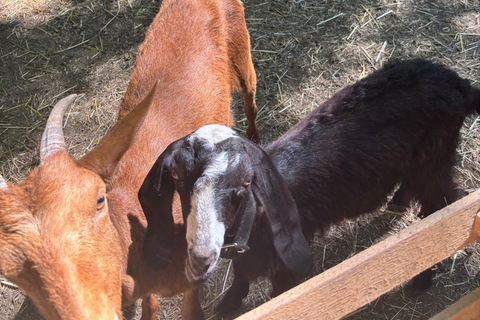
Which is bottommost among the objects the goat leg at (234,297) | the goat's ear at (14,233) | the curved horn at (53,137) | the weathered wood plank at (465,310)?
the goat leg at (234,297)

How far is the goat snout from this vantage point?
2.29 metres

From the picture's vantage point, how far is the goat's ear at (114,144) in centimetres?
225

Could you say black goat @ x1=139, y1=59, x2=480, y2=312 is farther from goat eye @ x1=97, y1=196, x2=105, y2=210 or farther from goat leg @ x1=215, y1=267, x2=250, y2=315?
goat eye @ x1=97, y1=196, x2=105, y2=210

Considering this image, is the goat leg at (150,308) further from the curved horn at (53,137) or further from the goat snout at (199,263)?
the curved horn at (53,137)

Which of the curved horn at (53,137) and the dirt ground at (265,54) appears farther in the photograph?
the dirt ground at (265,54)

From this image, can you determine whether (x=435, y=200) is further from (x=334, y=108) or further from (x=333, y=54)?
(x=333, y=54)

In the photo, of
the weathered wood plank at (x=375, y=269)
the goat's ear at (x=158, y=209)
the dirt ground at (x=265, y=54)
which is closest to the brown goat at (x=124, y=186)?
the goat's ear at (x=158, y=209)

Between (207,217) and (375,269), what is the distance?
962mm

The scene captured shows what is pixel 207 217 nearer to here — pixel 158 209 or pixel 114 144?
pixel 158 209

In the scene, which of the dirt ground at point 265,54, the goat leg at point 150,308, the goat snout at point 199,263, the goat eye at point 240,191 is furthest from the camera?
the dirt ground at point 265,54

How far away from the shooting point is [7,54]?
17.6 feet

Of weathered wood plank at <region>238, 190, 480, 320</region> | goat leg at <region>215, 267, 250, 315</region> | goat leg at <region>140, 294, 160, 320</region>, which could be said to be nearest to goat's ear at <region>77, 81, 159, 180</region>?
weathered wood plank at <region>238, 190, 480, 320</region>

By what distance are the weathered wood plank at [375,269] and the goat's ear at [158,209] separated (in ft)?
3.79

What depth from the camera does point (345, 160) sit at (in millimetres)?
3008
